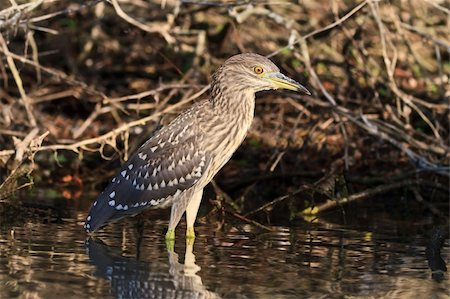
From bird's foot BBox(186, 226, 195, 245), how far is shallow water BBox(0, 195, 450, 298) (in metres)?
0.05

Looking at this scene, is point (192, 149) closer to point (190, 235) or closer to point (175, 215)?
point (175, 215)

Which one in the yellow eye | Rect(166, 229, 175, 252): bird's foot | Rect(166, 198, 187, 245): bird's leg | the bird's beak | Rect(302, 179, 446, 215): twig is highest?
the yellow eye

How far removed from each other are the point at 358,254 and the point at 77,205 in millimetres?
2904

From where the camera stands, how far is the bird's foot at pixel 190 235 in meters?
7.24

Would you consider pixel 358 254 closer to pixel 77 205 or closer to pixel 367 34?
pixel 77 205

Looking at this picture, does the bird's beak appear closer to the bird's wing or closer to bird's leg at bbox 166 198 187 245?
the bird's wing

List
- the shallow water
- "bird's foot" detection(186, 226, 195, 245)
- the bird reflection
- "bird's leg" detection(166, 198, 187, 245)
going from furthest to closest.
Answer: "bird's leg" detection(166, 198, 187, 245)
"bird's foot" detection(186, 226, 195, 245)
the shallow water
the bird reflection

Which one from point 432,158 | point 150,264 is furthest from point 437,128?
point 150,264

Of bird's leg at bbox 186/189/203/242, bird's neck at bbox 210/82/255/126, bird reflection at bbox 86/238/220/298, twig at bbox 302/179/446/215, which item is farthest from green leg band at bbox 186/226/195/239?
twig at bbox 302/179/446/215

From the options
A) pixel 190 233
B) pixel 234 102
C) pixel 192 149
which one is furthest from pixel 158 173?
pixel 234 102

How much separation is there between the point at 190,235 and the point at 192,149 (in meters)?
0.62

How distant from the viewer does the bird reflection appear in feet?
17.7

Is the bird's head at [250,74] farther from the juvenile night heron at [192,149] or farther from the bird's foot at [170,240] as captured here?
the bird's foot at [170,240]

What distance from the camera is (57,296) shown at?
5168mm
